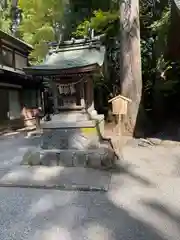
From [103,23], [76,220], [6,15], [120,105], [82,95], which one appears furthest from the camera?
[6,15]

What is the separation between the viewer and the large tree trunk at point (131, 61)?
894 cm

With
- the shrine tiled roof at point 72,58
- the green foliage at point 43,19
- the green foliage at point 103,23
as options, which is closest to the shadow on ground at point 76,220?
the shrine tiled roof at point 72,58

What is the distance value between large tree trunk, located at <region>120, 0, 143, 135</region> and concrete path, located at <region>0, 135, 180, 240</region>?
12.8 feet

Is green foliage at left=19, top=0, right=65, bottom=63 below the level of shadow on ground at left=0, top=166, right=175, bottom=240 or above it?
above

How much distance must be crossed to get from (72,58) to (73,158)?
8.99 ft

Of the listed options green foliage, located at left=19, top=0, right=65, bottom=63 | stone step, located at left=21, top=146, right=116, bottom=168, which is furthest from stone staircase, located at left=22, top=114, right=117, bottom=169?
green foliage, located at left=19, top=0, right=65, bottom=63

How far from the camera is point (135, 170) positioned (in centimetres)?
526

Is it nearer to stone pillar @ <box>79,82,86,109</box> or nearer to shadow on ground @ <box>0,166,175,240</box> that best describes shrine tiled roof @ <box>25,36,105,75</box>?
stone pillar @ <box>79,82,86,109</box>

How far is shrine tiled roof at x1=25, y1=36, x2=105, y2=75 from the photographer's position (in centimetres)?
589

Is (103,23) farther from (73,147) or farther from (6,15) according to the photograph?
(6,15)

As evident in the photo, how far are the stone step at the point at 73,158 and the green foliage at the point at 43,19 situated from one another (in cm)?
916

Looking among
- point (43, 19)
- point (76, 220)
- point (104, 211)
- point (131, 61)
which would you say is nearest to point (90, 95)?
point (131, 61)

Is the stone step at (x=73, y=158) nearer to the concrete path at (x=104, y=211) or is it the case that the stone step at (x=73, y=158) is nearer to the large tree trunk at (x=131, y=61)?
the concrete path at (x=104, y=211)

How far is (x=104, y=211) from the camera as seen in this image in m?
3.45
